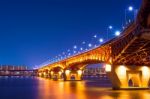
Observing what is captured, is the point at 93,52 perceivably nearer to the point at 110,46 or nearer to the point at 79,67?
the point at 110,46

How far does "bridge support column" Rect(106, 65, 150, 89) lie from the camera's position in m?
73.2

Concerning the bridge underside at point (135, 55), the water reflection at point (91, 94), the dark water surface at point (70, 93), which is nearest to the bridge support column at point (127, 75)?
the bridge underside at point (135, 55)

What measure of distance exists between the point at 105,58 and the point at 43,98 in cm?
3203

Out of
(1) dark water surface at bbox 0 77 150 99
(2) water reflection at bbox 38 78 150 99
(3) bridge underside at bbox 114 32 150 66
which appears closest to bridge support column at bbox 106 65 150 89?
(3) bridge underside at bbox 114 32 150 66

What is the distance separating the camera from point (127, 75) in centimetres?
7550

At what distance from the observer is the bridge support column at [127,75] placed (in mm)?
73188

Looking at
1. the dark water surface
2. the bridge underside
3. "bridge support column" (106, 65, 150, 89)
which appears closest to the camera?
the dark water surface

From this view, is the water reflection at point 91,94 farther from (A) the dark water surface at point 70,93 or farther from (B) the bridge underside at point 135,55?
(B) the bridge underside at point 135,55

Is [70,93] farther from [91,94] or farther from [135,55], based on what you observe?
[135,55]

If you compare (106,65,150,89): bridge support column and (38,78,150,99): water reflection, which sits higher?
(106,65,150,89): bridge support column

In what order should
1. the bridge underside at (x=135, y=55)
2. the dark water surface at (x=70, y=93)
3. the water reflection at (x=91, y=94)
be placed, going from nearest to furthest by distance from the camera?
the water reflection at (x=91, y=94), the dark water surface at (x=70, y=93), the bridge underside at (x=135, y=55)

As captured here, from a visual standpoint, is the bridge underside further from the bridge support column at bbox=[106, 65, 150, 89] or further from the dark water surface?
the dark water surface

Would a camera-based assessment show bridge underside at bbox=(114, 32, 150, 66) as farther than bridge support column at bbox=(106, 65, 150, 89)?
No

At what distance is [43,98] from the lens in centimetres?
4978
